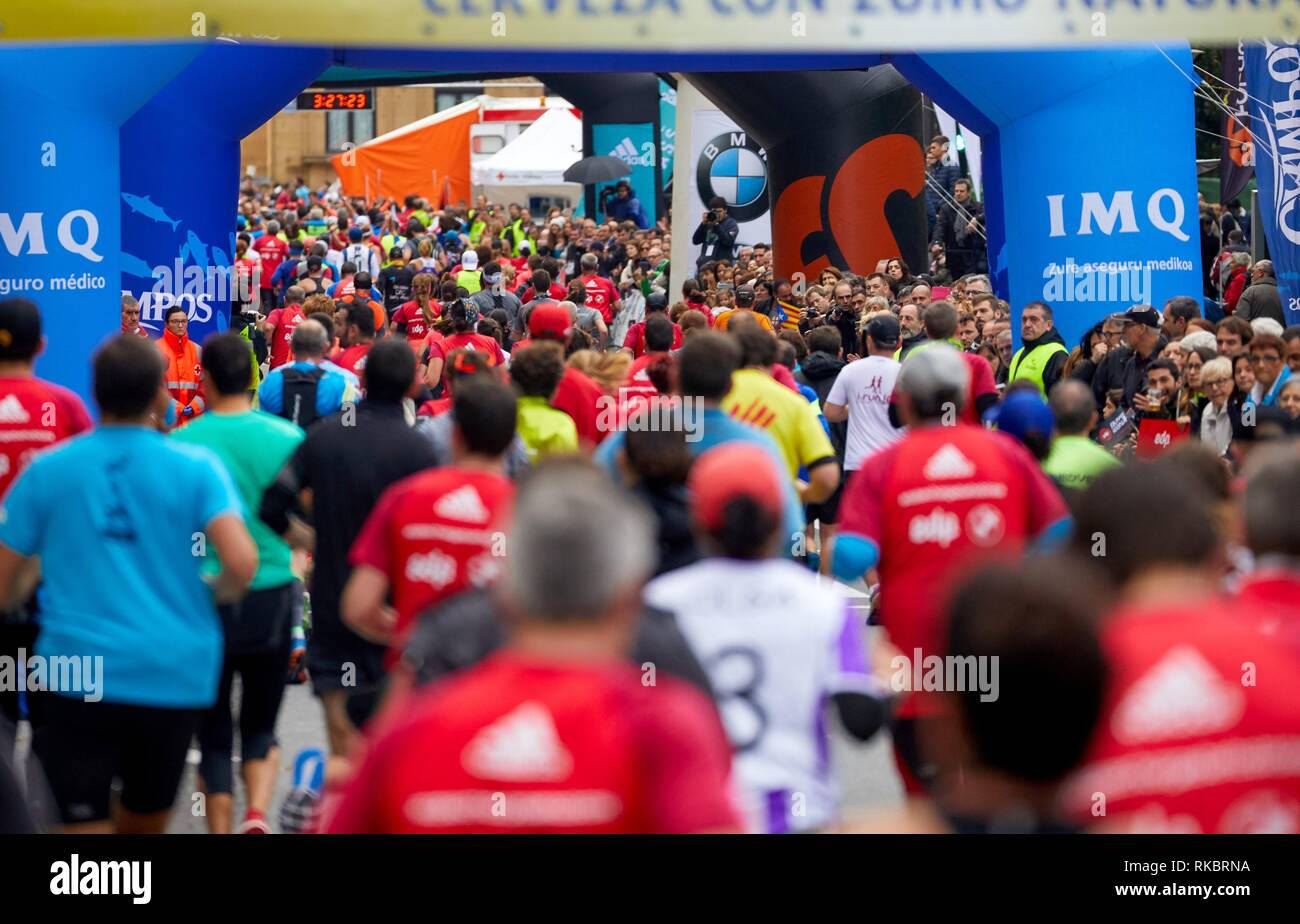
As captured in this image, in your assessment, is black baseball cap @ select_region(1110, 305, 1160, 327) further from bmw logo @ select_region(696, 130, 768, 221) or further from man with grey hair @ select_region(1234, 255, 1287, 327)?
bmw logo @ select_region(696, 130, 768, 221)

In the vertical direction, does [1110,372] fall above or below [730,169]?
below

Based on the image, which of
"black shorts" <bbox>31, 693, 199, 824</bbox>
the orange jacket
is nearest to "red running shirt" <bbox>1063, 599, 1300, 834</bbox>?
"black shorts" <bbox>31, 693, 199, 824</bbox>

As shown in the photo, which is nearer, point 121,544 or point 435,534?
point 121,544

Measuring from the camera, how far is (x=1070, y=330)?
11352mm

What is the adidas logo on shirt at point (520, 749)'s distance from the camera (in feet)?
8.17

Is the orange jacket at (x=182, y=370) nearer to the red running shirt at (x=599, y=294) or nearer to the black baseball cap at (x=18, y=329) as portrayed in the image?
the black baseball cap at (x=18, y=329)

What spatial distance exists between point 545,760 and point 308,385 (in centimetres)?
574

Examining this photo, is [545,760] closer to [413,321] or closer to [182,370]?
[182,370]

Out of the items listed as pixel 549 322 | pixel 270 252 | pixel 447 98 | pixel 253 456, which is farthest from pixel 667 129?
pixel 253 456

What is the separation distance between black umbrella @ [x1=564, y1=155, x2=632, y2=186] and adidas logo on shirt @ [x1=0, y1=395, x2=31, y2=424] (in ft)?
78.1

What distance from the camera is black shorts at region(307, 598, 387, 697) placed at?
235 inches

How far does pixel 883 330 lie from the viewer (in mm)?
10164

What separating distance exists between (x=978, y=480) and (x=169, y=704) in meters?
2.25
